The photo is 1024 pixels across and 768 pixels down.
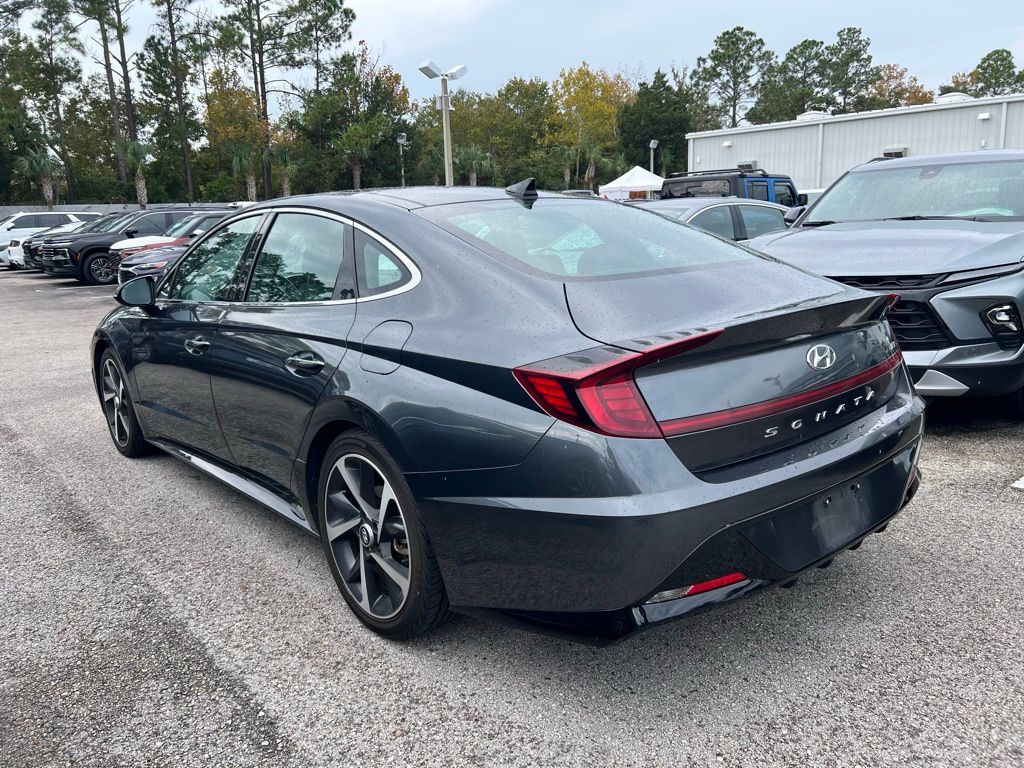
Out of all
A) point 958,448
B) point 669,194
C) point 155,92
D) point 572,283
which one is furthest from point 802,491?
point 155,92

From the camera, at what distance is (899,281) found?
437 cm

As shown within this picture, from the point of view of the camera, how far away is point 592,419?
1.99 m

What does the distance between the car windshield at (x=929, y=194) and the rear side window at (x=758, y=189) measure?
6890 mm

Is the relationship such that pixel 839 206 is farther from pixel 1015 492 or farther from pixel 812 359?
pixel 812 359

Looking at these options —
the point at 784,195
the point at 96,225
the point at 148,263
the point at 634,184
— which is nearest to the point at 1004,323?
the point at 784,195

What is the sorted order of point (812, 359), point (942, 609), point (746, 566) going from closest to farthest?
point (746, 566)
point (812, 359)
point (942, 609)

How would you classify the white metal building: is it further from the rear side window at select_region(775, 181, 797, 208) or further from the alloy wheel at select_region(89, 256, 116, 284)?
the alloy wheel at select_region(89, 256, 116, 284)

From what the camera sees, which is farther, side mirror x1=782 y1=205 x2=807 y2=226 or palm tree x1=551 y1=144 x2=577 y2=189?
palm tree x1=551 y1=144 x2=577 y2=189

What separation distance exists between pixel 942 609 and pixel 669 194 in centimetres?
1199

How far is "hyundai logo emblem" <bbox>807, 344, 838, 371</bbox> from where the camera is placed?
7.50ft

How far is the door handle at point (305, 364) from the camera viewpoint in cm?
276

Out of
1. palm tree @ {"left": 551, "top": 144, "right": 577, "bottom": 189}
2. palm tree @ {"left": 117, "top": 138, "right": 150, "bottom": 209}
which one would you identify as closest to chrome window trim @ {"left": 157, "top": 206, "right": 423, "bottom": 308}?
palm tree @ {"left": 117, "top": 138, "right": 150, "bottom": 209}

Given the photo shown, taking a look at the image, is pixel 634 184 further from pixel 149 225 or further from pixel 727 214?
pixel 727 214

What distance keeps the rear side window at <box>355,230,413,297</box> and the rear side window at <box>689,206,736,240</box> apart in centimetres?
602
